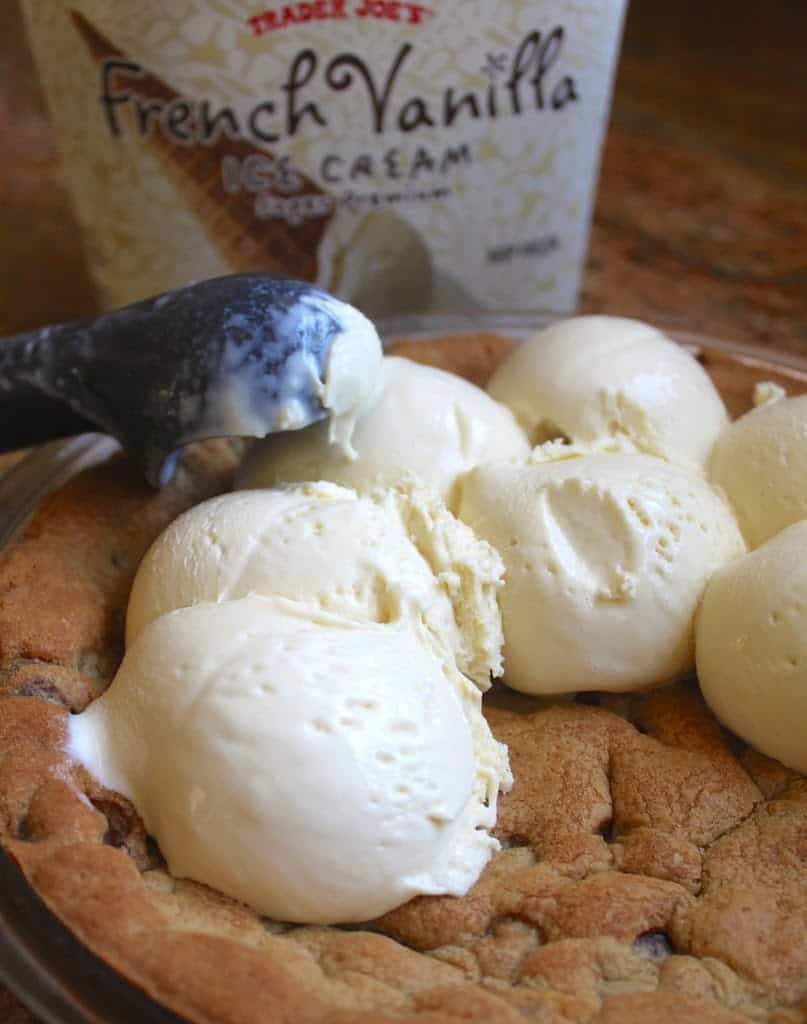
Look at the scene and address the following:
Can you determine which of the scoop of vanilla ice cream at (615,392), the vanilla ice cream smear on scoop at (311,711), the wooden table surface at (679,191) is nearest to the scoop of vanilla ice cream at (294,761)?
the vanilla ice cream smear on scoop at (311,711)

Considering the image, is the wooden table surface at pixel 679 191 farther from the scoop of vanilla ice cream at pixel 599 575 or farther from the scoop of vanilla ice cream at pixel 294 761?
the scoop of vanilla ice cream at pixel 294 761

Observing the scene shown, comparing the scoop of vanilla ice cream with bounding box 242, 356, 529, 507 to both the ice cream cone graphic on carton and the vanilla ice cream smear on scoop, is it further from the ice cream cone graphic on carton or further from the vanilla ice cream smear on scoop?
the ice cream cone graphic on carton

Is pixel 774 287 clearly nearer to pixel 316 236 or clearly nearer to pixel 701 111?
pixel 701 111

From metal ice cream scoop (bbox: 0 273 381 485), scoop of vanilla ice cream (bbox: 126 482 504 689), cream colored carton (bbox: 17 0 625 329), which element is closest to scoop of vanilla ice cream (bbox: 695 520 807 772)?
scoop of vanilla ice cream (bbox: 126 482 504 689)

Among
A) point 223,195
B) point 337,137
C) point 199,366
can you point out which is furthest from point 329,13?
point 199,366

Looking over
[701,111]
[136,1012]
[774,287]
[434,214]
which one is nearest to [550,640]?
[136,1012]

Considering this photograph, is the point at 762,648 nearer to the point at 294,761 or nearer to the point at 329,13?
the point at 294,761
